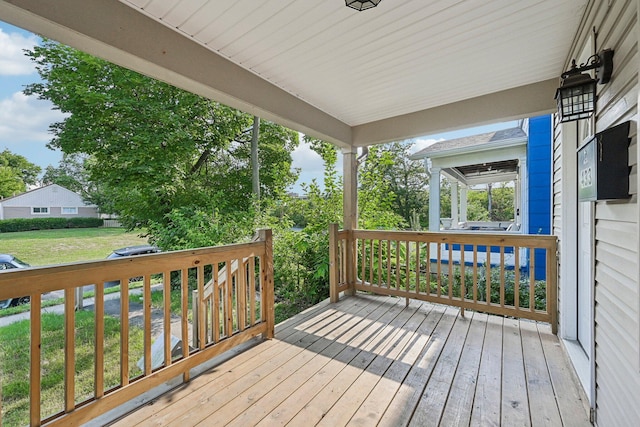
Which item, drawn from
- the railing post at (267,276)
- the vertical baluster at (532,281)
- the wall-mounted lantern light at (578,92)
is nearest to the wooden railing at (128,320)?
the railing post at (267,276)

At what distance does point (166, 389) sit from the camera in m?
1.94

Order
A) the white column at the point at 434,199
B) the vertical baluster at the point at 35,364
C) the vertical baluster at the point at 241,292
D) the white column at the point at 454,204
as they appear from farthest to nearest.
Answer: the white column at the point at 454,204, the white column at the point at 434,199, the vertical baluster at the point at 241,292, the vertical baluster at the point at 35,364

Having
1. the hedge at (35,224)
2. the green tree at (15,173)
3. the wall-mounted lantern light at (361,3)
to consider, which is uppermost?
the wall-mounted lantern light at (361,3)

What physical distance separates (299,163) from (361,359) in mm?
8580

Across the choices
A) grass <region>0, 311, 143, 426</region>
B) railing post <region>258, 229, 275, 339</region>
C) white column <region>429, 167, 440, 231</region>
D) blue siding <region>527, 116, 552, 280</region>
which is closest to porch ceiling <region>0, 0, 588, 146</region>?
railing post <region>258, 229, 275, 339</region>

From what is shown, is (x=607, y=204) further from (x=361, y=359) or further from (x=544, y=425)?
(x=361, y=359)

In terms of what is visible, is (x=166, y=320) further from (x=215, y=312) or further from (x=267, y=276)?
(x=267, y=276)

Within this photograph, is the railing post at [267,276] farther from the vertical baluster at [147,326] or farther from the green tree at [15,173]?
the green tree at [15,173]

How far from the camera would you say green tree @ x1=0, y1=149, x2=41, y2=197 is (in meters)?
4.10

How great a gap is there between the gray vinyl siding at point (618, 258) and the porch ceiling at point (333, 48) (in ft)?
2.03

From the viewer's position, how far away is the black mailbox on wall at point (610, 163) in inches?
47.3

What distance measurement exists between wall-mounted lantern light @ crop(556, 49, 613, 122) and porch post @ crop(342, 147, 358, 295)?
261cm

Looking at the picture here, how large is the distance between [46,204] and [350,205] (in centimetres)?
513

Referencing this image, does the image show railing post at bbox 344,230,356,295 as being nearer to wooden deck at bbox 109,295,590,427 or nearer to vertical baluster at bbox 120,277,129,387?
wooden deck at bbox 109,295,590,427
